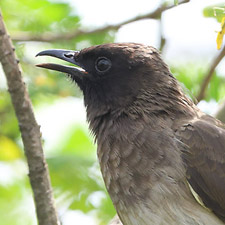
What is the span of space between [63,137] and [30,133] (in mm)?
2076

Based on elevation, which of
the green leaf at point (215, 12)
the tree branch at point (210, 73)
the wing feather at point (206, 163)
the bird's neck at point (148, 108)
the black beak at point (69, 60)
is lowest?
the wing feather at point (206, 163)

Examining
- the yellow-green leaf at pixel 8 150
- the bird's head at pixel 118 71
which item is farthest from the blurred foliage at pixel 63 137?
the bird's head at pixel 118 71

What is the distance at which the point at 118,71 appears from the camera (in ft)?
17.4

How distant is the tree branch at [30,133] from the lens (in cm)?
471

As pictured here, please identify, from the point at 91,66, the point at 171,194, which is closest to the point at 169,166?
the point at 171,194

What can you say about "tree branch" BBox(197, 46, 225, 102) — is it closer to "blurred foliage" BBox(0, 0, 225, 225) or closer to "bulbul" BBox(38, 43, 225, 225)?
"blurred foliage" BBox(0, 0, 225, 225)

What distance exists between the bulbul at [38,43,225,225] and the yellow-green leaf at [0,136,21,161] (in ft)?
5.43

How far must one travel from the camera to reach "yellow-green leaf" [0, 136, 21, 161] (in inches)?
267

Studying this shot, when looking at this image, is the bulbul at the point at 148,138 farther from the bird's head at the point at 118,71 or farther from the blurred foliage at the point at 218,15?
the blurred foliage at the point at 218,15

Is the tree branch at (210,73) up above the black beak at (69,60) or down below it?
below

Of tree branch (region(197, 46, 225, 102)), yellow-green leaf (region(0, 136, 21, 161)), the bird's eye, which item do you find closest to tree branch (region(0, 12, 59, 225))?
the bird's eye

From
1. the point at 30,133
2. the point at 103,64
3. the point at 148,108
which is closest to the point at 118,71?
the point at 103,64

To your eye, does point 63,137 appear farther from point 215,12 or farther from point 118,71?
point 215,12

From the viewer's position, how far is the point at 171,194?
456cm
